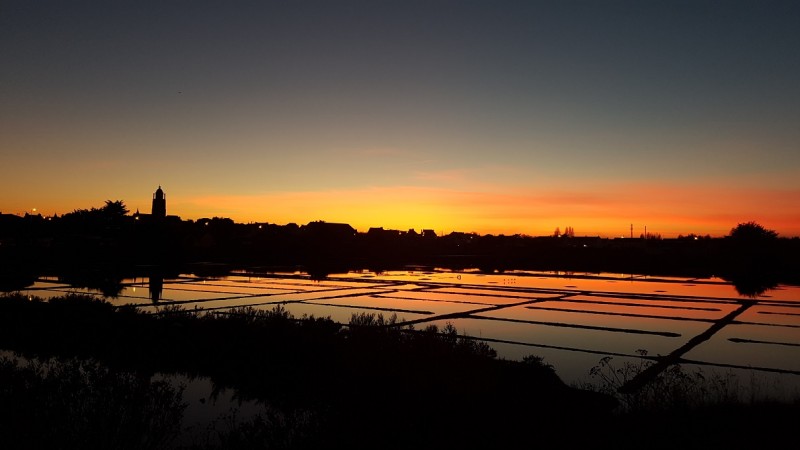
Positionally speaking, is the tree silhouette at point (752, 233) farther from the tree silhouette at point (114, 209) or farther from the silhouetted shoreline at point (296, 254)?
the tree silhouette at point (114, 209)

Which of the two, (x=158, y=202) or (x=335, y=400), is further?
(x=158, y=202)

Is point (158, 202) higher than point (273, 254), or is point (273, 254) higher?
point (158, 202)

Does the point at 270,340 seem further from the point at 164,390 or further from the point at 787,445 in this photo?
the point at 787,445

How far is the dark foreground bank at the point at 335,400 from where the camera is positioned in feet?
23.9

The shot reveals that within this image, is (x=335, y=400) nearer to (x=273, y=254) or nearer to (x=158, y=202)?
(x=273, y=254)

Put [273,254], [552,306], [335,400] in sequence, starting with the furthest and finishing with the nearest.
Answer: [273,254]
[552,306]
[335,400]

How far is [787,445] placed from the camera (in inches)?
291

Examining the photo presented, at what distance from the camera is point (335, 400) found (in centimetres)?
956

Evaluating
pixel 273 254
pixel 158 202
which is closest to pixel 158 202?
pixel 158 202

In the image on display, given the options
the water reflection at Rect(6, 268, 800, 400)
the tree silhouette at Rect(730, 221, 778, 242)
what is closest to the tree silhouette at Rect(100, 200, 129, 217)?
the water reflection at Rect(6, 268, 800, 400)

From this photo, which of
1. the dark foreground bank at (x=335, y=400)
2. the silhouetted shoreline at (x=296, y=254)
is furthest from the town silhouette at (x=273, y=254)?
the dark foreground bank at (x=335, y=400)

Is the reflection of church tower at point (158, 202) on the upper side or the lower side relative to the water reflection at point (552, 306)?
upper

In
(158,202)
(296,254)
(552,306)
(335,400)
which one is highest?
(158,202)

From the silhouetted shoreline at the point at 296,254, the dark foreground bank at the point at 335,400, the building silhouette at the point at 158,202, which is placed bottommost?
the dark foreground bank at the point at 335,400
